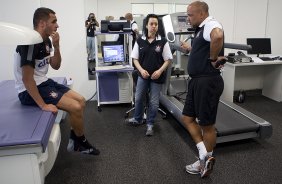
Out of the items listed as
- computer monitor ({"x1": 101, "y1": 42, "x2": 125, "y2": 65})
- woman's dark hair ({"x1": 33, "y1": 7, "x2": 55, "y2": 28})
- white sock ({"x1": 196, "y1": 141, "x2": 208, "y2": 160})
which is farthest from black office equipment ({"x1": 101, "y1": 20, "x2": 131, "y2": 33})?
white sock ({"x1": 196, "y1": 141, "x2": 208, "y2": 160})

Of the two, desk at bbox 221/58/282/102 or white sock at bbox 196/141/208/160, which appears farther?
desk at bbox 221/58/282/102

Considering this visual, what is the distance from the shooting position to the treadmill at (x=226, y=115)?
2984 mm

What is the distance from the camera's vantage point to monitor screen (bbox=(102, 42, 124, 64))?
443 centimetres

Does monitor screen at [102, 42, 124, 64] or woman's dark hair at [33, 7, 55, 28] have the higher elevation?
woman's dark hair at [33, 7, 55, 28]

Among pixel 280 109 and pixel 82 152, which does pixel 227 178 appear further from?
pixel 280 109

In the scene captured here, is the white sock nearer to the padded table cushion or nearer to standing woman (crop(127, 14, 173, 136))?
standing woman (crop(127, 14, 173, 136))

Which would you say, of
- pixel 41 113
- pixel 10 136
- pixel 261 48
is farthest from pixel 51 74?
pixel 261 48

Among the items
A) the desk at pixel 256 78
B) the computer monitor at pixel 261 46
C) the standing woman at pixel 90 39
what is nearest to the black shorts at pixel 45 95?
the standing woman at pixel 90 39

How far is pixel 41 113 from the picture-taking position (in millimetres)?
2248

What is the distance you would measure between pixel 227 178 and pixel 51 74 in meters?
3.35

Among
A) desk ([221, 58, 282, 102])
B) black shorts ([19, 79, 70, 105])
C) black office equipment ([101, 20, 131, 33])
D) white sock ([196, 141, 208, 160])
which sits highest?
black office equipment ([101, 20, 131, 33])

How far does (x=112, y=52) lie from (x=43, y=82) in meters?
2.10

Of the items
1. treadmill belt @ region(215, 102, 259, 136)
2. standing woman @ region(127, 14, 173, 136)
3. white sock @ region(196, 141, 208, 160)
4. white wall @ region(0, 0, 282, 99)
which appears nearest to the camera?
white sock @ region(196, 141, 208, 160)

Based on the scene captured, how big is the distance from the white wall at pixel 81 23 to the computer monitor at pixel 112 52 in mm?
383
